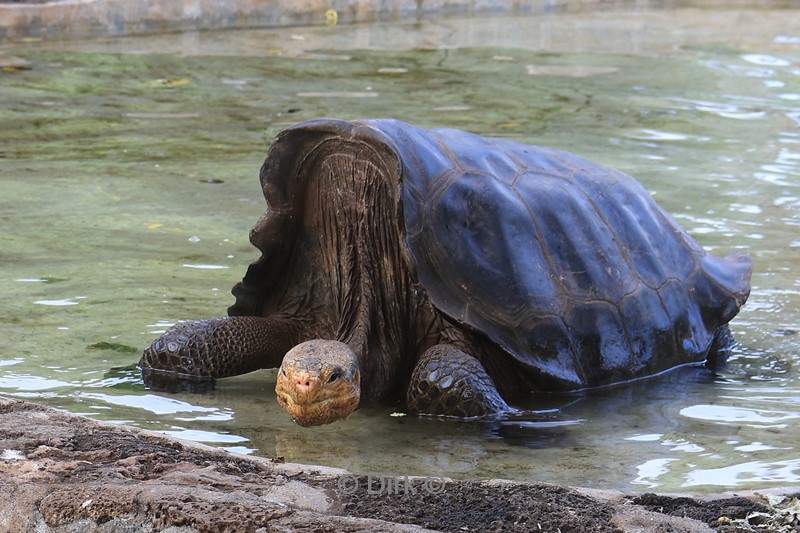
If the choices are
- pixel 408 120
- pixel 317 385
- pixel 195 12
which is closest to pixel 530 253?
pixel 317 385

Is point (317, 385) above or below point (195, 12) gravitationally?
below

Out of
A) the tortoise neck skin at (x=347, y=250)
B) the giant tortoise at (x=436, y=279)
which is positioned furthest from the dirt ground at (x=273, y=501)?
the tortoise neck skin at (x=347, y=250)

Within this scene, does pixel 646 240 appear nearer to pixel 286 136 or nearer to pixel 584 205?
pixel 584 205

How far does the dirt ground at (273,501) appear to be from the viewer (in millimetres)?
2508

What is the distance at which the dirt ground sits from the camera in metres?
2.51

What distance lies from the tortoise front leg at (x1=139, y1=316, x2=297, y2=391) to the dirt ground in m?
1.13

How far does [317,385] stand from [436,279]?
0.65m

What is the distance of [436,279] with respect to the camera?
395 centimetres

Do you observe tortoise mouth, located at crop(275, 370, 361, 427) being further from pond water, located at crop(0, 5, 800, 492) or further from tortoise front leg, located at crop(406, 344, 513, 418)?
tortoise front leg, located at crop(406, 344, 513, 418)

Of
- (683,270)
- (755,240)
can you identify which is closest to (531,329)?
(683,270)

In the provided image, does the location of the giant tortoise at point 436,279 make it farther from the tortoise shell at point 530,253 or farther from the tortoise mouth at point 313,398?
the tortoise mouth at point 313,398

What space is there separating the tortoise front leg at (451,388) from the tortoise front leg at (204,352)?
1.86 ft

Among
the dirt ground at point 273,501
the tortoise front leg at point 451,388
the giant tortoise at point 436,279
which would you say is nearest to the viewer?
the dirt ground at point 273,501

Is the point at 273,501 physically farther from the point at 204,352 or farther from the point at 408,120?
the point at 408,120
